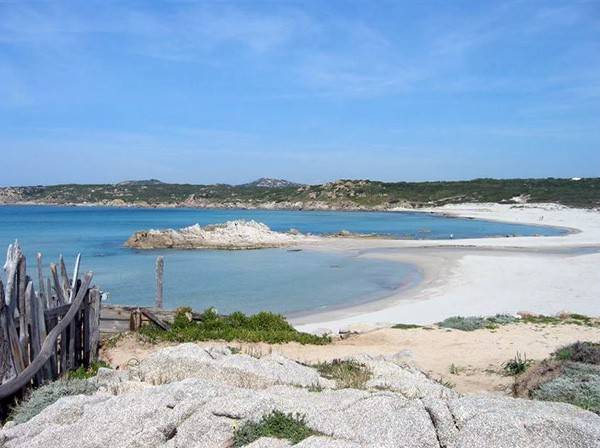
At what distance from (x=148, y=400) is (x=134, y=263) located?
31.6 m

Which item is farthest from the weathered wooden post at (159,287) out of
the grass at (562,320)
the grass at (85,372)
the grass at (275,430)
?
the grass at (275,430)

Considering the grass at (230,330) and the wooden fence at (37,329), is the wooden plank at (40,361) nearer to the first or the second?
the wooden fence at (37,329)

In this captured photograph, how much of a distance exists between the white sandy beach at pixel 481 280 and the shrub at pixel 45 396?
9619 mm

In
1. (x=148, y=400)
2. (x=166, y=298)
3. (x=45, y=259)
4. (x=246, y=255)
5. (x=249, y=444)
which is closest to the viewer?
(x=249, y=444)

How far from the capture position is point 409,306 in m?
20.8

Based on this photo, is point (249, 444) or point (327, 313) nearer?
point (249, 444)

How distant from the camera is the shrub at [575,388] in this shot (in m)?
7.39

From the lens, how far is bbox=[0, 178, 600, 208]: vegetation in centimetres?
12569

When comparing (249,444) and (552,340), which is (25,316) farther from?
(552,340)

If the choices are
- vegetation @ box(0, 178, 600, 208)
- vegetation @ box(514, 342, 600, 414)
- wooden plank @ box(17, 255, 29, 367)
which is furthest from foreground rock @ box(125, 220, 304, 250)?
vegetation @ box(0, 178, 600, 208)

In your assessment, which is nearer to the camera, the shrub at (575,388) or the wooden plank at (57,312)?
the shrub at (575,388)

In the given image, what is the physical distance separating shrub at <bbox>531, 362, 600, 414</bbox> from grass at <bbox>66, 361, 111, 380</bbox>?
6.71m

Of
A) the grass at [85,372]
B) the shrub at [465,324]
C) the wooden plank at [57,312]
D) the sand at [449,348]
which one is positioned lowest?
the shrub at [465,324]

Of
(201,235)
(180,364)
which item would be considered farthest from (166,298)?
(201,235)
